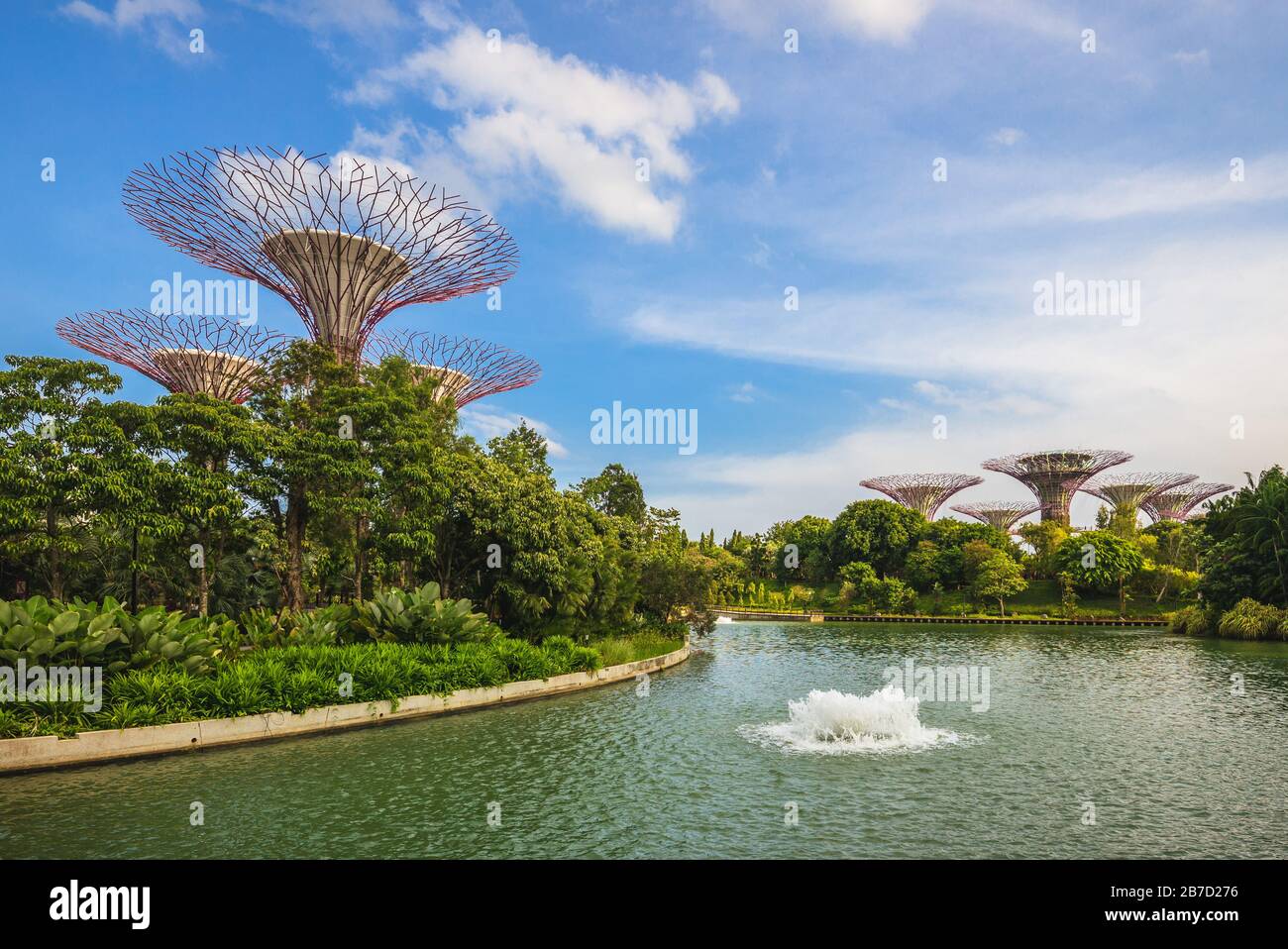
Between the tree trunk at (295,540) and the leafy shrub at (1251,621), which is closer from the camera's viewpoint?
the tree trunk at (295,540)

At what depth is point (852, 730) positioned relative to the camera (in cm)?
1475

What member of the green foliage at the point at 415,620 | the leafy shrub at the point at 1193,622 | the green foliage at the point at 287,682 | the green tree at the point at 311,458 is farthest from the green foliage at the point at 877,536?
the green foliage at the point at 415,620

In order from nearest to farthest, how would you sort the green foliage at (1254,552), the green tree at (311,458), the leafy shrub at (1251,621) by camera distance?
1. the green tree at (311,458)
2. the leafy shrub at (1251,621)
3. the green foliage at (1254,552)

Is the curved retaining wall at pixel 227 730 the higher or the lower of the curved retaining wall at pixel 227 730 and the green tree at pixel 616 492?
the lower

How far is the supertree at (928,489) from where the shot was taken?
8981 cm

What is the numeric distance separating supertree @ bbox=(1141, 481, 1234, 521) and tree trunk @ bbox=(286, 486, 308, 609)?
101541 millimetres

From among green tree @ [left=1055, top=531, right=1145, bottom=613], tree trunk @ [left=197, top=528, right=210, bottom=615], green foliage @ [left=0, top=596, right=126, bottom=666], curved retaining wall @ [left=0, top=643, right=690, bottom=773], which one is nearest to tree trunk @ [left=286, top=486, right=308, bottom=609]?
tree trunk @ [left=197, top=528, right=210, bottom=615]

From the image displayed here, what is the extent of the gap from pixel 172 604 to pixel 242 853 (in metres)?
28.1

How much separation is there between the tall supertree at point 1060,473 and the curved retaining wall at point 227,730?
8165cm

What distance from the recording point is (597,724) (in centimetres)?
1619

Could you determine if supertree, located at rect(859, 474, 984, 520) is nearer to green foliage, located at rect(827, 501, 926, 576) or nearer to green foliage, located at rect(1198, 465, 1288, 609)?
green foliage, located at rect(827, 501, 926, 576)

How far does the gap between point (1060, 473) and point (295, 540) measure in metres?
84.5

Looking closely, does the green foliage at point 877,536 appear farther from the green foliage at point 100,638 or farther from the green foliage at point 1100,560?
the green foliage at point 100,638
